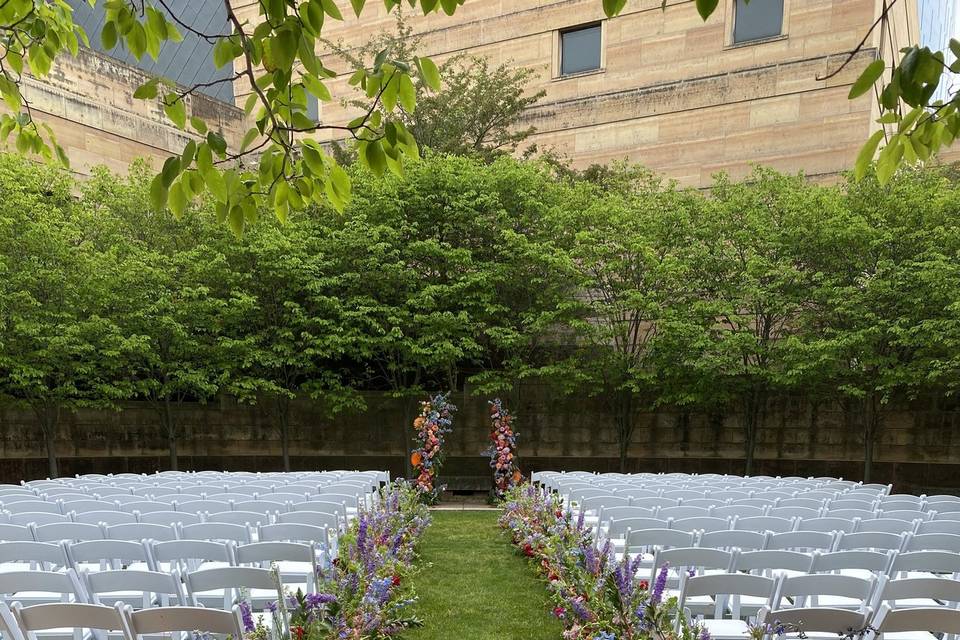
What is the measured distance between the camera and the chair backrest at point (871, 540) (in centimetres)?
530

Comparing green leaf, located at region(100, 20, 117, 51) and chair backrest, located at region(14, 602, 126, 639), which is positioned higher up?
green leaf, located at region(100, 20, 117, 51)

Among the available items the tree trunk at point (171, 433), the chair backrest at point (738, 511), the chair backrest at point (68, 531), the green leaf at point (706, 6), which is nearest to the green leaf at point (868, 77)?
the green leaf at point (706, 6)

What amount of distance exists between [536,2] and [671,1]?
5.84 meters

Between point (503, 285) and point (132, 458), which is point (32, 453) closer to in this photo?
point (132, 458)

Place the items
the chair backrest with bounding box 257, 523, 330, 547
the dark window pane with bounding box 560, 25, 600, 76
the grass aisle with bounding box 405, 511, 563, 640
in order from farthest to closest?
the dark window pane with bounding box 560, 25, 600, 76 < the grass aisle with bounding box 405, 511, 563, 640 < the chair backrest with bounding box 257, 523, 330, 547

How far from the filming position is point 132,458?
18750 mm

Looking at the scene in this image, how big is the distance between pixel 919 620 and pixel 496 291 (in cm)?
1383

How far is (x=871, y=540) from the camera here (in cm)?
534

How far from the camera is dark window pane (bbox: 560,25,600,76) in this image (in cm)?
2608

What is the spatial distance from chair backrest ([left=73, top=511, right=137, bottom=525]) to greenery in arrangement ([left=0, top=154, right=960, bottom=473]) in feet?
30.5

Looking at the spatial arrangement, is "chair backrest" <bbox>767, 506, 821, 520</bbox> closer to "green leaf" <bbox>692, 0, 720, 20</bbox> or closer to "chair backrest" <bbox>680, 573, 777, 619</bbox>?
"chair backrest" <bbox>680, 573, 777, 619</bbox>

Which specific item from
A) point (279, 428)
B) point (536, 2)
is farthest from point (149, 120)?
point (536, 2)

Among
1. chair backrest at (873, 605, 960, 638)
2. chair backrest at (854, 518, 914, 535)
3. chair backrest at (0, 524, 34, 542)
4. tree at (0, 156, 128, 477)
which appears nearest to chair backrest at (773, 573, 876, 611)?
chair backrest at (873, 605, 960, 638)

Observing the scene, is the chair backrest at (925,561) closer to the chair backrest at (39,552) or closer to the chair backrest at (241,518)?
the chair backrest at (241,518)
